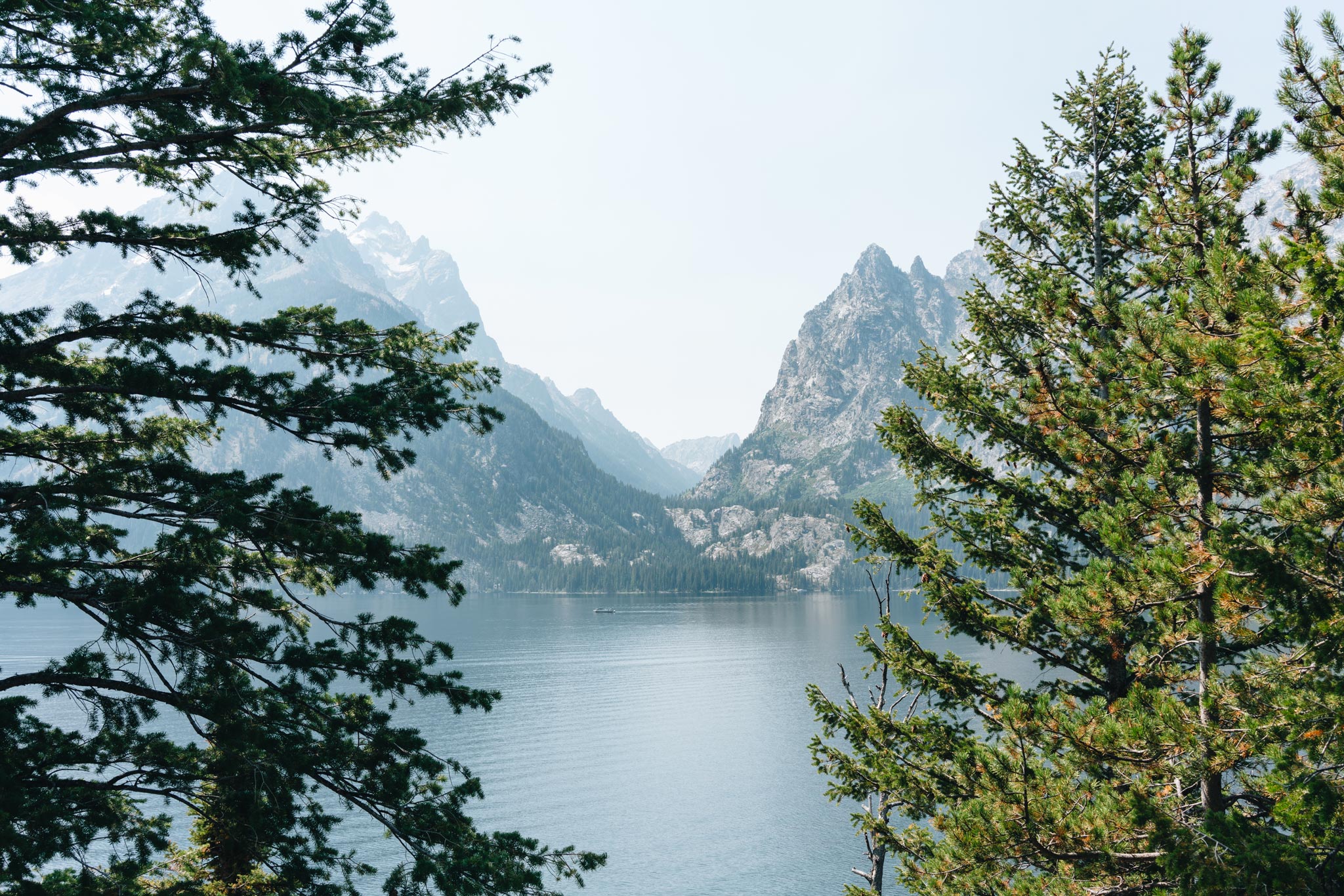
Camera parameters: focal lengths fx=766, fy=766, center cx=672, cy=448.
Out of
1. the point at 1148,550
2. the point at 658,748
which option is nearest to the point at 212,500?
the point at 1148,550

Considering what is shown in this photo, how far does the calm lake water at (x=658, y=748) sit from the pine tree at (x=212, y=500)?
3138 centimetres

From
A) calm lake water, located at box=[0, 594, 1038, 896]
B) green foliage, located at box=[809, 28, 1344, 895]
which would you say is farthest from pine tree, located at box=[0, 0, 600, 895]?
calm lake water, located at box=[0, 594, 1038, 896]

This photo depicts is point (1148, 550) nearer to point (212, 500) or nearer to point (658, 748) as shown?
point (212, 500)

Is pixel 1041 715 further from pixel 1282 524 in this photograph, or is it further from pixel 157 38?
pixel 157 38

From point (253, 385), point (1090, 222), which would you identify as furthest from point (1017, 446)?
point (253, 385)

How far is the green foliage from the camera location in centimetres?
633

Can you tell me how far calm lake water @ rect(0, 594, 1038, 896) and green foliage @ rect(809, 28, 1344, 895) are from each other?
30568 mm

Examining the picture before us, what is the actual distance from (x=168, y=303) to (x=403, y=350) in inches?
104

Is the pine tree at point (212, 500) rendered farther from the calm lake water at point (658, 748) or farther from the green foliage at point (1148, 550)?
the calm lake water at point (658, 748)

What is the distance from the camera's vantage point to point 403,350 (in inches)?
392

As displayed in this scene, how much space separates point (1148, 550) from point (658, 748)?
2306 inches

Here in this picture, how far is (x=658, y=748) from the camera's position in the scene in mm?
61156

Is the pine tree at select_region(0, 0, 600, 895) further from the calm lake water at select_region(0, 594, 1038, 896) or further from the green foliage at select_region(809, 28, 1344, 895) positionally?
the calm lake water at select_region(0, 594, 1038, 896)

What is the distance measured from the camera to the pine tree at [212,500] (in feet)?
25.5
